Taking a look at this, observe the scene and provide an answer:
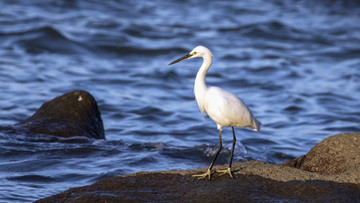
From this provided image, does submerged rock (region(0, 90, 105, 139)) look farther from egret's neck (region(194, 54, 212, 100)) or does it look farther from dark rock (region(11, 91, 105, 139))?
egret's neck (region(194, 54, 212, 100))

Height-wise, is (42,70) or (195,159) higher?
(42,70)

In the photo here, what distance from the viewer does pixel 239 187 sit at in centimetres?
463

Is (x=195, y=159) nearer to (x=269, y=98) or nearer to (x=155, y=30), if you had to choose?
(x=269, y=98)

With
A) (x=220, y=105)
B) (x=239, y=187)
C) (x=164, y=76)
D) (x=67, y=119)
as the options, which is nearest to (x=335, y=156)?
(x=220, y=105)

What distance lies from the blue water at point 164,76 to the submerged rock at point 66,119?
0.82ft

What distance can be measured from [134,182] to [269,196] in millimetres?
1198

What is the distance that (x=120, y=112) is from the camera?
1100 cm

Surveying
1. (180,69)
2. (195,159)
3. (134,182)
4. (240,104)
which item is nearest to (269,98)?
(180,69)

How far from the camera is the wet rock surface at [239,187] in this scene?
4.49 metres

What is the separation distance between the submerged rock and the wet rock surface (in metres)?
3.29

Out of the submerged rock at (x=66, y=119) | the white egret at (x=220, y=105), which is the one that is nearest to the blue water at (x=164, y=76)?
the submerged rock at (x=66, y=119)

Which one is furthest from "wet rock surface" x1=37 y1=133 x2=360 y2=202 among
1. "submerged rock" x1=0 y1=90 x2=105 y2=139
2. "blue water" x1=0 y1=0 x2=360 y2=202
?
"submerged rock" x1=0 y1=90 x2=105 y2=139

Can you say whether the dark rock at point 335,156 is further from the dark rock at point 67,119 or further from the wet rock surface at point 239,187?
the dark rock at point 67,119

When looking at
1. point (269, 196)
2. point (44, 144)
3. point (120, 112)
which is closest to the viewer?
point (269, 196)
